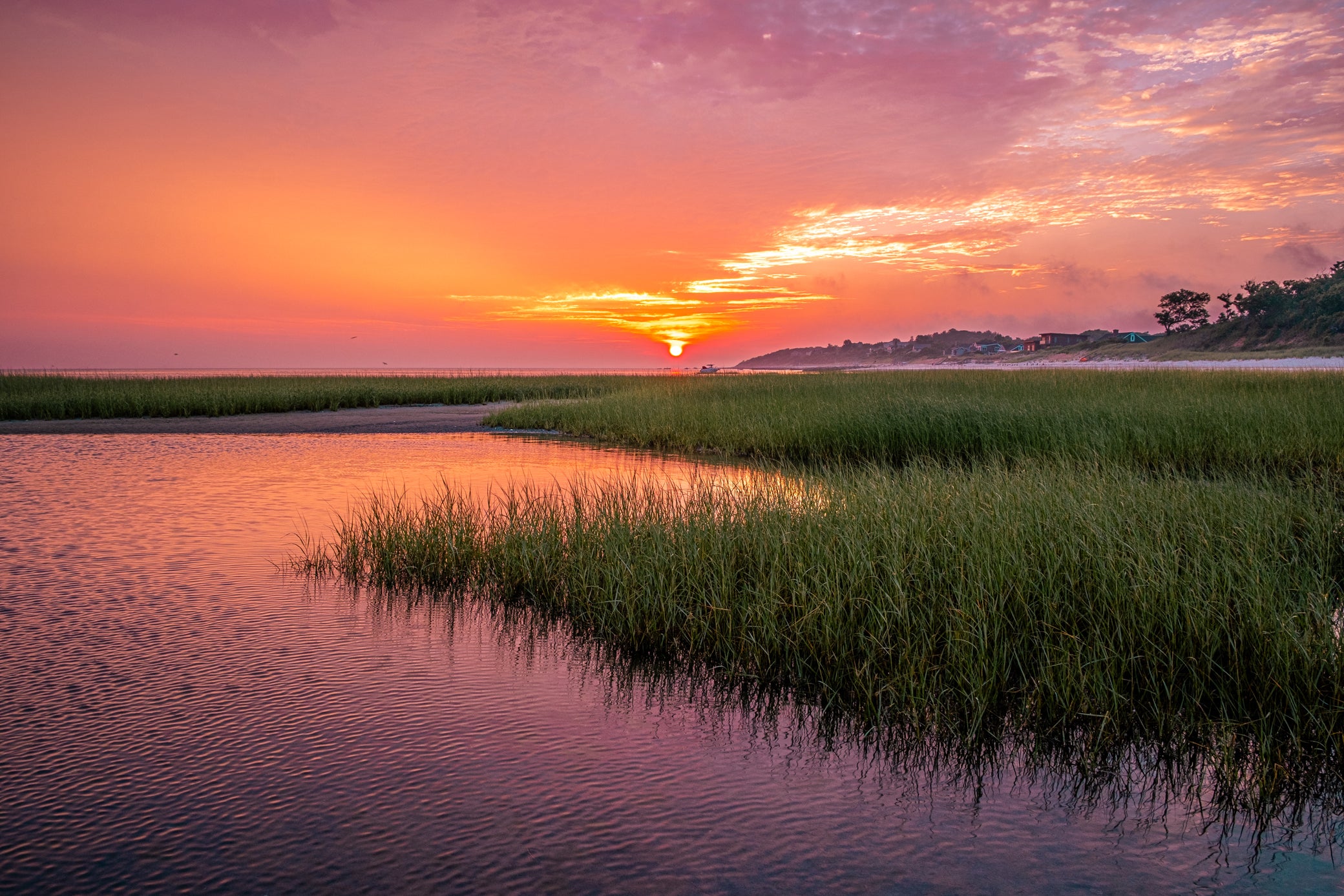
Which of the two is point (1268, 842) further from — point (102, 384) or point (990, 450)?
point (102, 384)

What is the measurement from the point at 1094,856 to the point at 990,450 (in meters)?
11.4

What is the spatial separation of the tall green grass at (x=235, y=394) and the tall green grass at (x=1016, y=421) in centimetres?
1176

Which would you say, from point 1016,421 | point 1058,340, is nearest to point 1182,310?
point 1058,340

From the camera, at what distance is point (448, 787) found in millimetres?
4090

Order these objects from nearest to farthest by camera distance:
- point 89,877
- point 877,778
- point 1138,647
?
point 89,877, point 877,778, point 1138,647

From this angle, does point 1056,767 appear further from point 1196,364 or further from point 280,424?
point 1196,364

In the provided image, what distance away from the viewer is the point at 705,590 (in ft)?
20.7

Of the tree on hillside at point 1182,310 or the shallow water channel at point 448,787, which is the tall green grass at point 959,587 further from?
the tree on hillside at point 1182,310

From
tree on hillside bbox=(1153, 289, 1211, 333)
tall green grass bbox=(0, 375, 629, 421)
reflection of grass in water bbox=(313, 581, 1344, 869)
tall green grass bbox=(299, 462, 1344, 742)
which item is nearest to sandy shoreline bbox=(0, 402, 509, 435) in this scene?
tall green grass bbox=(0, 375, 629, 421)

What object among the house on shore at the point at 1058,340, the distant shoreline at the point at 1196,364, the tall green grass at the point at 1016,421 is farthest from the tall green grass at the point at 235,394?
the house on shore at the point at 1058,340

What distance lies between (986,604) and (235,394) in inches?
1349

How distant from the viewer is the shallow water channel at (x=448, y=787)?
3.47 metres

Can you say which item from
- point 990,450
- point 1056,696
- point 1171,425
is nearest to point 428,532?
point 1056,696

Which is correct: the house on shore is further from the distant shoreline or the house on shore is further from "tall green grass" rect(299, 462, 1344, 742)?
"tall green grass" rect(299, 462, 1344, 742)
